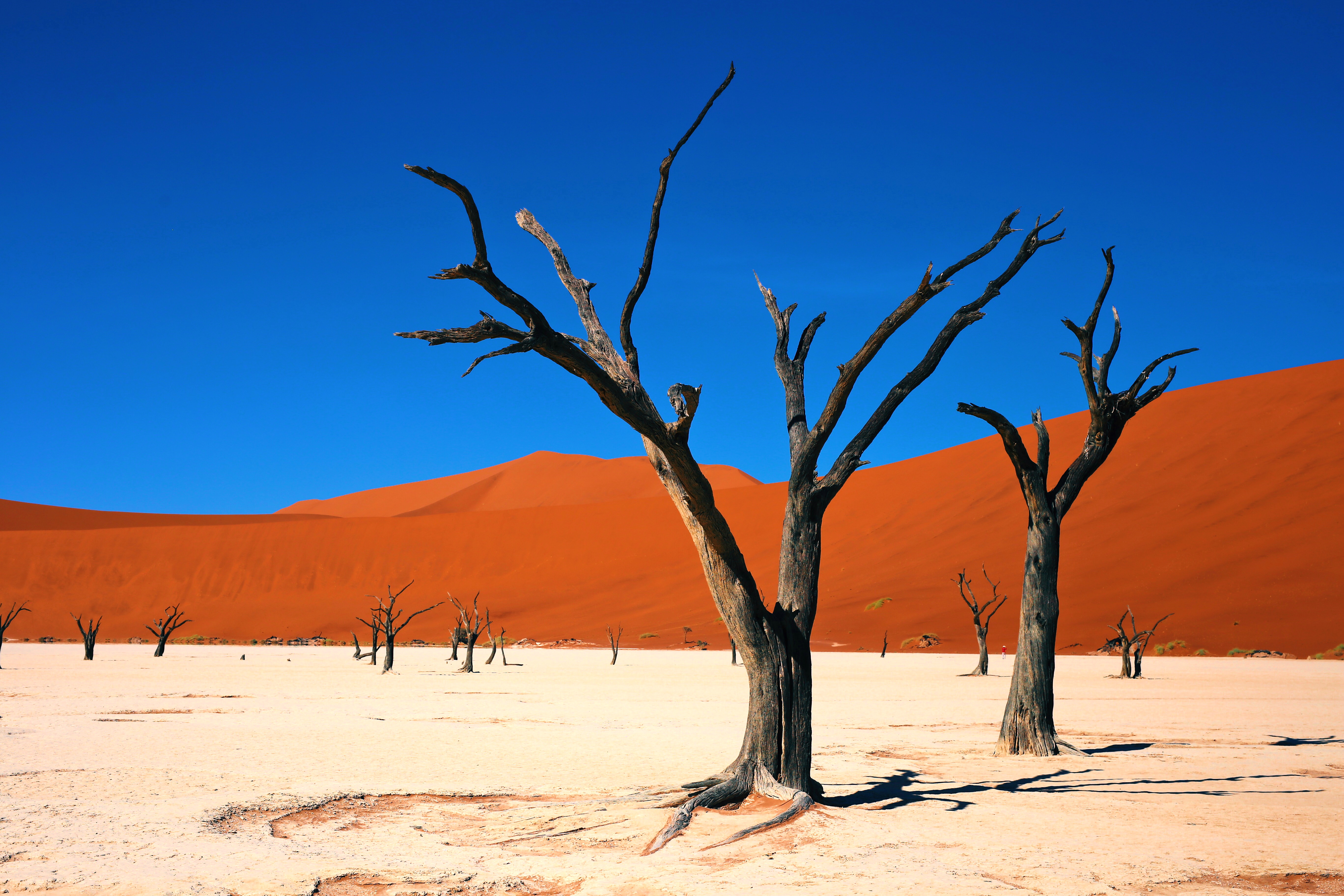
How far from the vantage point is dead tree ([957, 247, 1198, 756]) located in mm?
10719

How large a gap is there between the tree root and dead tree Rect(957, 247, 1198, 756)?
177 inches

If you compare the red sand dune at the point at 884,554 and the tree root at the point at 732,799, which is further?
the red sand dune at the point at 884,554

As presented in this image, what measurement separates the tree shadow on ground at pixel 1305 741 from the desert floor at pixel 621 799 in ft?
0.21

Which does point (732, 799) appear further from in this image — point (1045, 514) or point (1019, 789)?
point (1045, 514)

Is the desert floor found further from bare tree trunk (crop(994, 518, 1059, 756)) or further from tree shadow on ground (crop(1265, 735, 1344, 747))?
bare tree trunk (crop(994, 518, 1059, 756))

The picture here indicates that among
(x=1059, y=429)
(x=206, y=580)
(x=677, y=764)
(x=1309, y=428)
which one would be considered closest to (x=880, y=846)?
(x=677, y=764)

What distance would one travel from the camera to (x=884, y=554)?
2180 inches

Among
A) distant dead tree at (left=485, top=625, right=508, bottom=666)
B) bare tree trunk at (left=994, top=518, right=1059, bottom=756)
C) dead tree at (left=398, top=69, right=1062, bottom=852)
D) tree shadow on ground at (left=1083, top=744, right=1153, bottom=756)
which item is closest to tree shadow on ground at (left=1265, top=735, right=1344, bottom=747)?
tree shadow on ground at (left=1083, top=744, right=1153, bottom=756)

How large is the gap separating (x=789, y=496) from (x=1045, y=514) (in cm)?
540

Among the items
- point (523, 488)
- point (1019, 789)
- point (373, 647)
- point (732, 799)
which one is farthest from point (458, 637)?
point (523, 488)

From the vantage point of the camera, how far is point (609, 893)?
5008mm

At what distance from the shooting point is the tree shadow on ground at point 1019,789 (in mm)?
7715

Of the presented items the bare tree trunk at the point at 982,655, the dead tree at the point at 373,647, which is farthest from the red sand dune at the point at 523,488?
the bare tree trunk at the point at 982,655

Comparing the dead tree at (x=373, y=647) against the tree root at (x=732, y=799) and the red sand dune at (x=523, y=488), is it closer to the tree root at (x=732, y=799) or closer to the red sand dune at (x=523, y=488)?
the tree root at (x=732, y=799)
